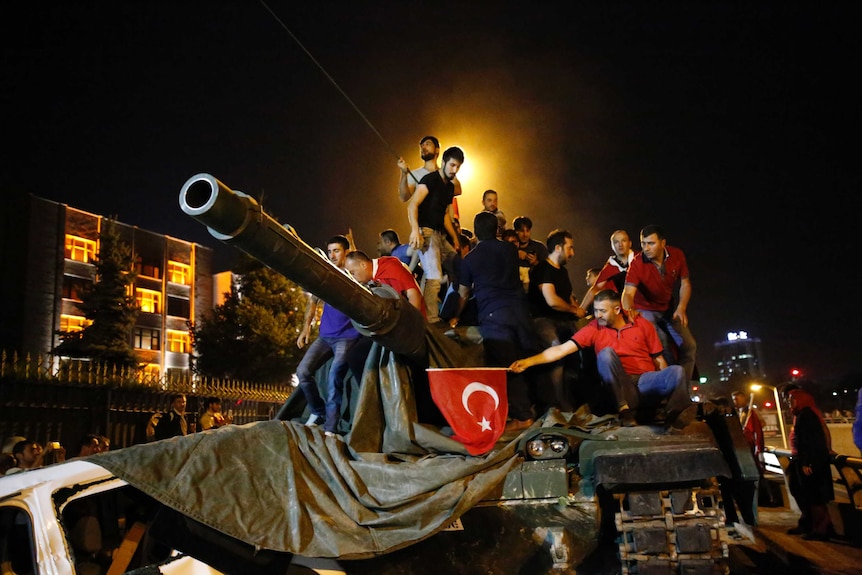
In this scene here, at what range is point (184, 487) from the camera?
4.30 m

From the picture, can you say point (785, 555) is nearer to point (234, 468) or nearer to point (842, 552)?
point (842, 552)

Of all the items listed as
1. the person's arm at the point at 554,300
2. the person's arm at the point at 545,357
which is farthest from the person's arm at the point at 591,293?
the person's arm at the point at 545,357

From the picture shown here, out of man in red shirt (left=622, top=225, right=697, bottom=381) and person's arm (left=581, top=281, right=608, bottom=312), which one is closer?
man in red shirt (left=622, top=225, right=697, bottom=381)

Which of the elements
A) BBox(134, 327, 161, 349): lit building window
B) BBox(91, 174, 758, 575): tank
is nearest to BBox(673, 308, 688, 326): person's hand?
BBox(91, 174, 758, 575): tank

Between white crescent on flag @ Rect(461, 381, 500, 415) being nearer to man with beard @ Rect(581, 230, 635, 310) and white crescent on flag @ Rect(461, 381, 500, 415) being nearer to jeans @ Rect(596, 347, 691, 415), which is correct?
jeans @ Rect(596, 347, 691, 415)

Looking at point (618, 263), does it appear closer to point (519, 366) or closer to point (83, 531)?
point (519, 366)

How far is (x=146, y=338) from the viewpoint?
43594mm

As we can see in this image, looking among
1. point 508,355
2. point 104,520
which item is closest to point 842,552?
point 508,355

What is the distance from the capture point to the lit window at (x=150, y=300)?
4266 cm

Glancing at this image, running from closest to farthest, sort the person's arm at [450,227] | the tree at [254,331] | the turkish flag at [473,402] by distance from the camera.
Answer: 1. the turkish flag at [473,402]
2. the person's arm at [450,227]
3. the tree at [254,331]

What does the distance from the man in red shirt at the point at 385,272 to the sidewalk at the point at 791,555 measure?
16.1 feet

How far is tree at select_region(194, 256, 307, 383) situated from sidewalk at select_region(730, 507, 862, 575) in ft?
68.9

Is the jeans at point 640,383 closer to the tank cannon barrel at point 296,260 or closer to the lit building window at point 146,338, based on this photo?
the tank cannon barrel at point 296,260

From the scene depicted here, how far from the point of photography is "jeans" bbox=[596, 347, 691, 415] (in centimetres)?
499
